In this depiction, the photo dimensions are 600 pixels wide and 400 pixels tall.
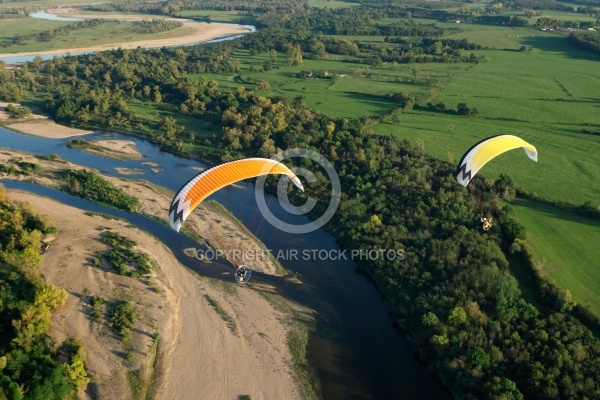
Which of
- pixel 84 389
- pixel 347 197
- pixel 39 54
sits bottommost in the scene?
pixel 84 389

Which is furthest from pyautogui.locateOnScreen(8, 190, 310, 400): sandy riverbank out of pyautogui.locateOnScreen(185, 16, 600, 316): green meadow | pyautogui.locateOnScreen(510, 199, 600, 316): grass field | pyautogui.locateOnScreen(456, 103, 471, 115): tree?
pyautogui.locateOnScreen(456, 103, 471, 115): tree

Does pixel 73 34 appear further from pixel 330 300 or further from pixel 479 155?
pixel 479 155

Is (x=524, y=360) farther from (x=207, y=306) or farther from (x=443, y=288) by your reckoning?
(x=207, y=306)

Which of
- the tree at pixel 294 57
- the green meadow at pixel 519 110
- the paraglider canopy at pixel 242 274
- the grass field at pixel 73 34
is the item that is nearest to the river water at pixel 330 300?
the paraglider canopy at pixel 242 274

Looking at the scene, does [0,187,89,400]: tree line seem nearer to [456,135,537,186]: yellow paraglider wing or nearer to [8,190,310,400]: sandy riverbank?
[8,190,310,400]: sandy riverbank

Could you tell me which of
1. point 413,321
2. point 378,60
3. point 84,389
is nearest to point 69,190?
point 84,389

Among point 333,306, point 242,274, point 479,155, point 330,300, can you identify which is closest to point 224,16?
point 242,274

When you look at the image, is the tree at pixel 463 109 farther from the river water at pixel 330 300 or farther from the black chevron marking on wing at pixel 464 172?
the black chevron marking on wing at pixel 464 172
